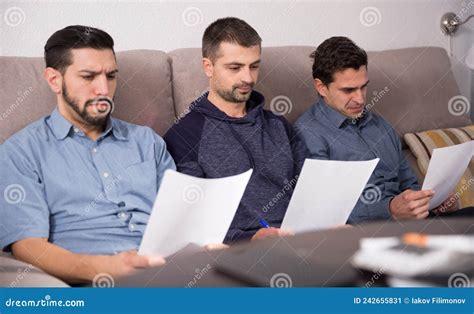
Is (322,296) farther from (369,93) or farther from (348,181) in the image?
(369,93)

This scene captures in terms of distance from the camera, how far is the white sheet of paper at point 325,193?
118cm

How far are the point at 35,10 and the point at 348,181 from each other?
0.60 metres

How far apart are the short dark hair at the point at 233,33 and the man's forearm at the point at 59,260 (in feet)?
1.54

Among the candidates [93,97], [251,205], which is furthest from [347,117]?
[93,97]

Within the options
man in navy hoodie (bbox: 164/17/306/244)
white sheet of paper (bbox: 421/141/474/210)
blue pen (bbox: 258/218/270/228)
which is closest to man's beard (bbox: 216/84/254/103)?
man in navy hoodie (bbox: 164/17/306/244)

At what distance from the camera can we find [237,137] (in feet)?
4.63

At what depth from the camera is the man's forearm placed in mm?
1152

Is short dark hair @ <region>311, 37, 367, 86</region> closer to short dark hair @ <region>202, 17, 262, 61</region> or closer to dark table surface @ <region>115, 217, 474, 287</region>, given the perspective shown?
short dark hair @ <region>202, 17, 262, 61</region>

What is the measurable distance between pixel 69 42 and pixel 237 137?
0.35 meters

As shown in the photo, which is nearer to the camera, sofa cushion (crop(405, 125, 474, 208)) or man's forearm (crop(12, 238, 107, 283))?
man's forearm (crop(12, 238, 107, 283))

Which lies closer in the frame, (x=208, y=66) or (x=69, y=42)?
(x=69, y=42)

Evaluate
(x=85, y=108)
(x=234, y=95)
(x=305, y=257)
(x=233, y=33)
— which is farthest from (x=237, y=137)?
(x=305, y=257)

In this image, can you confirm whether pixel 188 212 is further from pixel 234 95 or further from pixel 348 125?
pixel 348 125

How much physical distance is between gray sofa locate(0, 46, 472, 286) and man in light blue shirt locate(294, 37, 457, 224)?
51 mm
